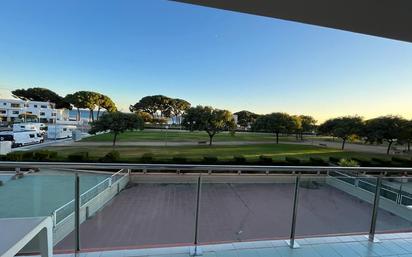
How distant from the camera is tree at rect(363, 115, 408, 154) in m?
18.8

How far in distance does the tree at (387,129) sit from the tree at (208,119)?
38.8 feet

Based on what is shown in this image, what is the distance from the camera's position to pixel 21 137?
1973 centimetres

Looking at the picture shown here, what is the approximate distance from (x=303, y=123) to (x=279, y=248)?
29.6 m

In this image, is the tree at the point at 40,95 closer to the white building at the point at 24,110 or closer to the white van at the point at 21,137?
the white building at the point at 24,110

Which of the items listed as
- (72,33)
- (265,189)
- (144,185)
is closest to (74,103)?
(72,33)

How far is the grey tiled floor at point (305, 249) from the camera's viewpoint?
190 cm

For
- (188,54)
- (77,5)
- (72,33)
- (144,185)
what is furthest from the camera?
(188,54)

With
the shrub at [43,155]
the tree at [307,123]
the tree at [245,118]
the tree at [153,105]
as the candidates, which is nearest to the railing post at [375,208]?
the shrub at [43,155]

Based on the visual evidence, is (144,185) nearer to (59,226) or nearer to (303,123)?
(59,226)

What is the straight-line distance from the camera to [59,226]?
1.89 m

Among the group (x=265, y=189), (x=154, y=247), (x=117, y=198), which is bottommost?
(x=117, y=198)

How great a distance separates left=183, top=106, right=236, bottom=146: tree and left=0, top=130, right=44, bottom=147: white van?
13646 mm

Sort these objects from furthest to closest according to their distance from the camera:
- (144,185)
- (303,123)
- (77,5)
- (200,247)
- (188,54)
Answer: (303,123) < (188,54) < (77,5) < (144,185) < (200,247)

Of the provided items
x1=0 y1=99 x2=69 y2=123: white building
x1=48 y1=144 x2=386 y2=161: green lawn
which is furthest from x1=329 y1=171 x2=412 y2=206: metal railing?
x1=0 y1=99 x2=69 y2=123: white building
